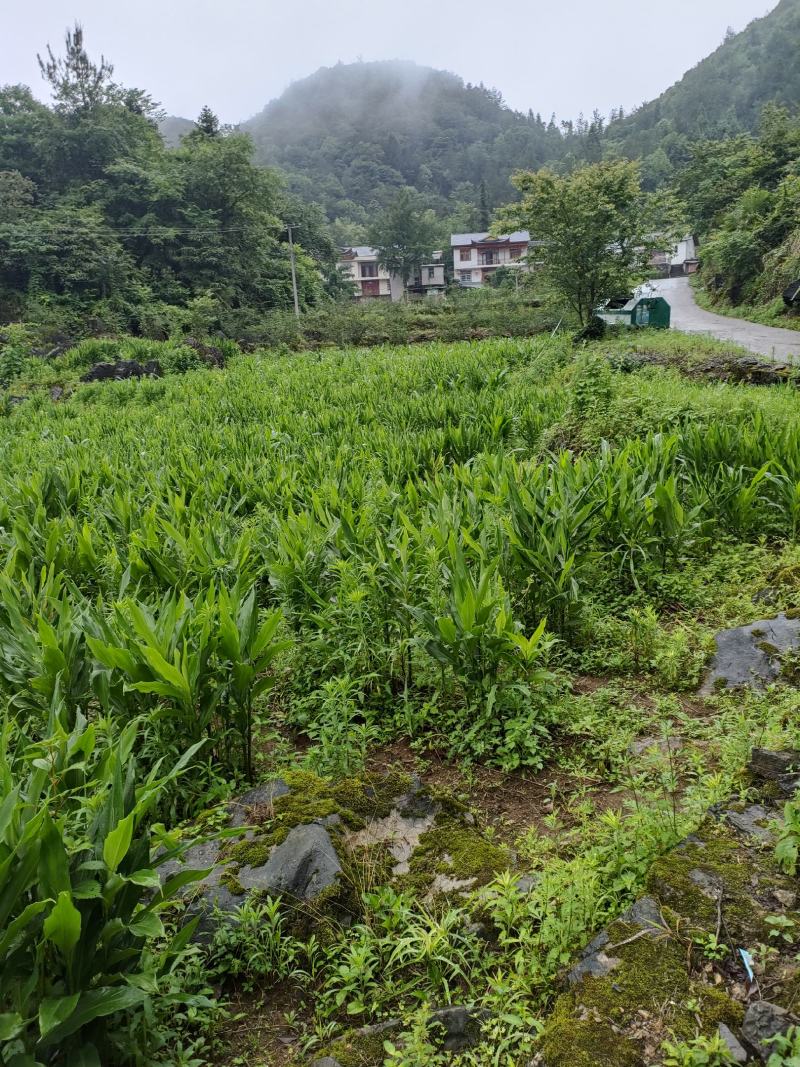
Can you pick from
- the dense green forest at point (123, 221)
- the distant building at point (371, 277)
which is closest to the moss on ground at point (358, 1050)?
the dense green forest at point (123, 221)

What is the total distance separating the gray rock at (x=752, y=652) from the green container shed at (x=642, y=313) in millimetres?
17893

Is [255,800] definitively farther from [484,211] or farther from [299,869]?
[484,211]

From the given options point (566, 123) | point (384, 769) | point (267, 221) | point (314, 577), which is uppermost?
point (566, 123)

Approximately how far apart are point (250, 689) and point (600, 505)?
2.35 metres

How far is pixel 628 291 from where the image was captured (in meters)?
17.4

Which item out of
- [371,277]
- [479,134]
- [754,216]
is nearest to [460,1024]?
[754,216]

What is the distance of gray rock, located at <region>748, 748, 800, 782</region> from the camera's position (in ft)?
6.72

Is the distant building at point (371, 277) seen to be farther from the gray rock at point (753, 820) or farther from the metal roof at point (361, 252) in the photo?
the gray rock at point (753, 820)

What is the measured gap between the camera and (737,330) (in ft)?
61.7

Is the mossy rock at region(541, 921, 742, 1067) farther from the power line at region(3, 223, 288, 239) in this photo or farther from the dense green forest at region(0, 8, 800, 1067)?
the power line at region(3, 223, 288, 239)

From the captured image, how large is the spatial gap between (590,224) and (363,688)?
54.5 feet

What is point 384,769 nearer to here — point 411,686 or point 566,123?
point 411,686

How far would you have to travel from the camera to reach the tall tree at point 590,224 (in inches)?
647

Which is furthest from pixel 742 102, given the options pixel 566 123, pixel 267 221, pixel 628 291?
pixel 628 291
